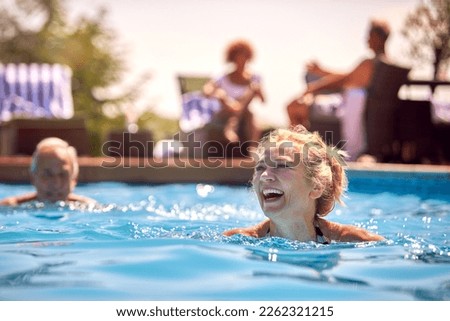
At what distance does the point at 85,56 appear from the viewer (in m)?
13.3

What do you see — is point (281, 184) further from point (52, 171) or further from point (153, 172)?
point (153, 172)

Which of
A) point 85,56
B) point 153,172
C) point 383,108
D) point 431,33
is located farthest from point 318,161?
point 85,56

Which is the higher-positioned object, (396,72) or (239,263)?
(396,72)

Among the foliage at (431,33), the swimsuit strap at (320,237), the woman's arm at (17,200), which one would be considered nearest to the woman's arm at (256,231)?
the swimsuit strap at (320,237)

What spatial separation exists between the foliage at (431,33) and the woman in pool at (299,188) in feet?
9.51

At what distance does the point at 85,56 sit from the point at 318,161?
11239 mm

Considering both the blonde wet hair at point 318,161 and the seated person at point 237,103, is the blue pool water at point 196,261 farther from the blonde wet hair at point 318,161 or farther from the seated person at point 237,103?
the seated person at point 237,103

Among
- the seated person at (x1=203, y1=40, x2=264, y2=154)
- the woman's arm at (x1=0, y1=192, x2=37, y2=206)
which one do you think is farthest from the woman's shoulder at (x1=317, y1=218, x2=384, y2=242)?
the seated person at (x1=203, y1=40, x2=264, y2=154)

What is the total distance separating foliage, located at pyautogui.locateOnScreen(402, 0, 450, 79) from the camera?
5.31 metres

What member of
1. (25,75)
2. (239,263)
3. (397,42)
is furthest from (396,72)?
(239,263)

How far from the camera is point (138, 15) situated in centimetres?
498

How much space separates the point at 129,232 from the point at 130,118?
16.9ft
